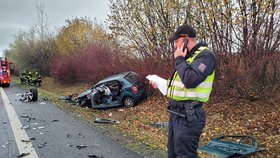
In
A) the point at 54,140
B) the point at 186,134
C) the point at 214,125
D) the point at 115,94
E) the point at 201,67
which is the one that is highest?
the point at 201,67

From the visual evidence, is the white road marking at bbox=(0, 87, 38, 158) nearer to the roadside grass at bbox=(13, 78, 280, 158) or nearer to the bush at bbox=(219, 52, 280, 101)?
the roadside grass at bbox=(13, 78, 280, 158)

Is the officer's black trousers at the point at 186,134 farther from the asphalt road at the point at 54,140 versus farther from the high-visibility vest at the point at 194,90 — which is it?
the asphalt road at the point at 54,140

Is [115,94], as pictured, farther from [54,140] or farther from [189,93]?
[189,93]

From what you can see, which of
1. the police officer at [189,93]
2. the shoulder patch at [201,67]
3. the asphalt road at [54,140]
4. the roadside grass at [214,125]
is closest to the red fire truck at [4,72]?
the roadside grass at [214,125]

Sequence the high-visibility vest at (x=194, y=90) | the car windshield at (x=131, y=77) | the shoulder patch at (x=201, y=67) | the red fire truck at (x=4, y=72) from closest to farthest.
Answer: the shoulder patch at (x=201, y=67) → the high-visibility vest at (x=194, y=90) → the car windshield at (x=131, y=77) → the red fire truck at (x=4, y=72)

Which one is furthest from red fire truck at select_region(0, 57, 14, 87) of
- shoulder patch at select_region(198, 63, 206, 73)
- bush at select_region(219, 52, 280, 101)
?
shoulder patch at select_region(198, 63, 206, 73)

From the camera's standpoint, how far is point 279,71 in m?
10.2

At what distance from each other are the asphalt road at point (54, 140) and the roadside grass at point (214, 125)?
36 centimetres

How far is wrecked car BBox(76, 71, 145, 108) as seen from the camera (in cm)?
1425

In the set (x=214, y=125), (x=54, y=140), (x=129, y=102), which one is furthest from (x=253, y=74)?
(x=54, y=140)

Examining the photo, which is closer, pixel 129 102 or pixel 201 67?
pixel 201 67

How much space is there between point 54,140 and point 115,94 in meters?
8.37

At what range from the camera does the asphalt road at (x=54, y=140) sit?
17.0ft

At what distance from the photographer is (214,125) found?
942 cm
